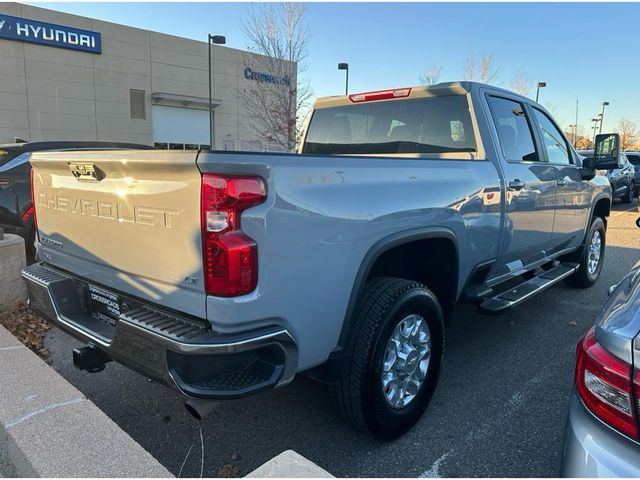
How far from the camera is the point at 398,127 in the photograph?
4156 mm

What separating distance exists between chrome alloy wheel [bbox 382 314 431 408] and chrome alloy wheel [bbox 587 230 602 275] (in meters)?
3.91

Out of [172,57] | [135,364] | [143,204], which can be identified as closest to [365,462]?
[135,364]

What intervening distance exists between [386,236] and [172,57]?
97.9ft

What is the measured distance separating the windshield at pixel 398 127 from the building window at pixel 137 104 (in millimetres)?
26113

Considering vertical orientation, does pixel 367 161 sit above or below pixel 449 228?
above

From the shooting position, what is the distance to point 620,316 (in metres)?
1.68

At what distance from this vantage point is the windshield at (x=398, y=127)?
3850mm

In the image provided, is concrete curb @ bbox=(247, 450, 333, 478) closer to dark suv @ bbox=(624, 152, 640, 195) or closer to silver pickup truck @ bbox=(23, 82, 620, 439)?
silver pickup truck @ bbox=(23, 82, 620, 439)

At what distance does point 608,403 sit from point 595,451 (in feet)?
0.52

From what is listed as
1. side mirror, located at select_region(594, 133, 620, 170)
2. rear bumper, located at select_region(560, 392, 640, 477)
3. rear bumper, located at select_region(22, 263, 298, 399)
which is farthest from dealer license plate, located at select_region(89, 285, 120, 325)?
side mirror, located at select_region(594, 133, 620, 170)

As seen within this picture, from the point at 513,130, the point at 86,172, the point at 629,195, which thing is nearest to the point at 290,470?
the point at 86,172

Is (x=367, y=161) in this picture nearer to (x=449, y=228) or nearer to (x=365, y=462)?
(x=449, y=228)

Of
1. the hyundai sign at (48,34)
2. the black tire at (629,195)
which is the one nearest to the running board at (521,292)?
the black tire at (629,195)

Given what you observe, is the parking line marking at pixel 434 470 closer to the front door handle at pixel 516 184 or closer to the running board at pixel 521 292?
the running board at pixel 521 292
